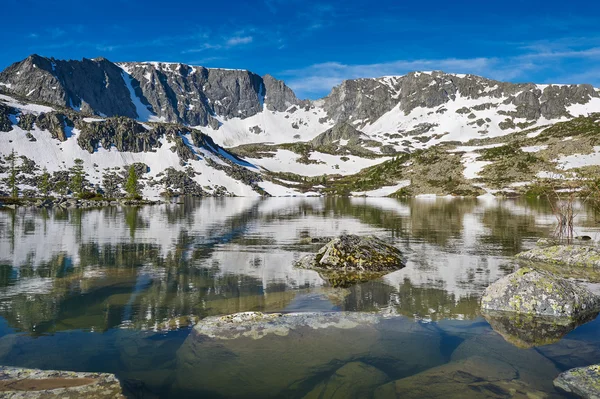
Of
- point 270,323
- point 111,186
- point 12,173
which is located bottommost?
point 270,323

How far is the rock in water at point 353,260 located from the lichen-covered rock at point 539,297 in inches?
274

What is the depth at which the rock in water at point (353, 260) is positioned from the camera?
72.5ft

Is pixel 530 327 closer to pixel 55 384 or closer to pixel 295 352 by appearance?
pixel 295 352

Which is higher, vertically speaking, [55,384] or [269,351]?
[55,384]

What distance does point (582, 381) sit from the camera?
8578mm

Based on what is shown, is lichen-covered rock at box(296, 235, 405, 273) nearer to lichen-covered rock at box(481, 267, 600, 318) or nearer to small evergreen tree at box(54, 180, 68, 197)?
lichen-covered rock at box(481, 267, 600, 318)

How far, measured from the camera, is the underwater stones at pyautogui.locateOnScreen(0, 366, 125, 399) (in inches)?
301

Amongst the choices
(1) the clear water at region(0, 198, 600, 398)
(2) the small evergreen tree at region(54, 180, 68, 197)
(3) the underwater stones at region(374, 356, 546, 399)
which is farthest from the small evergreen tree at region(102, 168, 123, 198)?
(3) the underwater stones at region(374, 356, 546, 399)

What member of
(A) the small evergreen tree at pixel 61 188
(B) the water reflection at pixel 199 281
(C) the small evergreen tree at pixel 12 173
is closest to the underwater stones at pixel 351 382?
(B) the water reflection at pixel 199 281

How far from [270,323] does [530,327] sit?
8.52 meters

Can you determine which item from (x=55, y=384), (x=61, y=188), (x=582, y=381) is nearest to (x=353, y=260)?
(x=582, y=381)

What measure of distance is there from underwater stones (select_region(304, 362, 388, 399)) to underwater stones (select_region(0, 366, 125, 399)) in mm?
4120

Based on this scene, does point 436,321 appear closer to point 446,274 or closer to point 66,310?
point 446,274

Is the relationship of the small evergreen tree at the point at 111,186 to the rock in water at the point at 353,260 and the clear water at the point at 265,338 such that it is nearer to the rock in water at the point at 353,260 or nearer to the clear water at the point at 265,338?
the clear water at the point at 265,338
